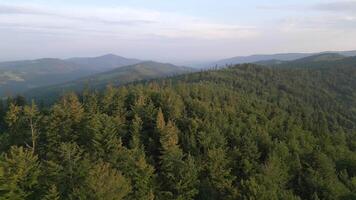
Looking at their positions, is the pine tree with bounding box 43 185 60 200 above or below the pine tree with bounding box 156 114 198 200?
above

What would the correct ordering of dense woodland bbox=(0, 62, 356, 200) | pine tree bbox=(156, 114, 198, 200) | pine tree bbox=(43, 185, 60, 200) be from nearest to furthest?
pine tree bbox=(43, 185, 60, 200), dense woodland bbox=(0, 62, 356, 200), pine tree bbox=(156, 114, 198, 200)

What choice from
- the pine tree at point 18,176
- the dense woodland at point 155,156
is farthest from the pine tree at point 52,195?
the pine tree at point 18,176

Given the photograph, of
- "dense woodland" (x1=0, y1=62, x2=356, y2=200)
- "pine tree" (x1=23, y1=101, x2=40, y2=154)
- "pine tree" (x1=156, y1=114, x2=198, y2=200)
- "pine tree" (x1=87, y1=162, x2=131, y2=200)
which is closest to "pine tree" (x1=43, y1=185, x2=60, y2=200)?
"dense woodland" (x1=0, y1=62, x2=356, y2=200)

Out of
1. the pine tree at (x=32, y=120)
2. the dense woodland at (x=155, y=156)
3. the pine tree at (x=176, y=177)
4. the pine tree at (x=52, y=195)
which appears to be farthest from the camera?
the pine tree at (x=32, y=120)

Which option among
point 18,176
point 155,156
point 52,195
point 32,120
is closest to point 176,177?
point 155,156

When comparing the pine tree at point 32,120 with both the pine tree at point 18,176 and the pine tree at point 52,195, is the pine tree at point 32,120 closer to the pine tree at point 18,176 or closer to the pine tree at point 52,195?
the pine tree at point 18,176

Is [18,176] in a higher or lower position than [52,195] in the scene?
higher

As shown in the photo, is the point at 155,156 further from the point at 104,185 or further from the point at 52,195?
the point at 52,195

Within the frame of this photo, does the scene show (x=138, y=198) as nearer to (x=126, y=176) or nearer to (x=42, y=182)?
(x=126, y=176)

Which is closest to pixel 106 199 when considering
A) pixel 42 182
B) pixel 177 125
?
pixel 42 182

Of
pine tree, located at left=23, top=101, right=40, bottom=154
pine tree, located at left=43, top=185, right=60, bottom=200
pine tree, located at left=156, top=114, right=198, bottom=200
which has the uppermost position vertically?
pine tree, located at left=23, top=101, right=40, bottom=154

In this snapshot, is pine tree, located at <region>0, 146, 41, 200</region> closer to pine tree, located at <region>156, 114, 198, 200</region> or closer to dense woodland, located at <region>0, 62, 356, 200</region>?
dense woodland, located at <region>0, 62, 356, 200</region>
